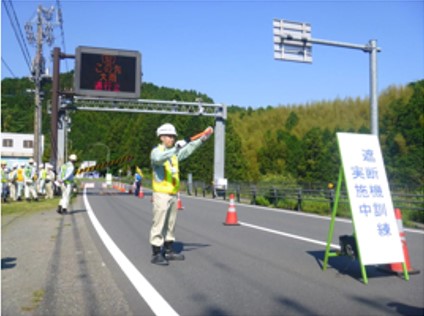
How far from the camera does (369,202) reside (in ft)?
21.2

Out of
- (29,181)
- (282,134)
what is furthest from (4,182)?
(282,134)

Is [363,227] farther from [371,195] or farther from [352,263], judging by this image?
[352,263]

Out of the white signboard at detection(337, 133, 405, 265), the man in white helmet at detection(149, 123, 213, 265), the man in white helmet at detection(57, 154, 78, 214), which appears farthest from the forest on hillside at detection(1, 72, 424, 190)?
the white signboard at detection(337, 133, 405, 265)

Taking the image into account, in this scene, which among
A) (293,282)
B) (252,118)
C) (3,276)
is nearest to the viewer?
(293,282)

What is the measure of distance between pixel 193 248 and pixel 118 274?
97.7 inches

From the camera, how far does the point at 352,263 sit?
7289 mm

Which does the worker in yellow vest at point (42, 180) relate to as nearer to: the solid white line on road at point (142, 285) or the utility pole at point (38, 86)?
the utility pole at point (38, 86)

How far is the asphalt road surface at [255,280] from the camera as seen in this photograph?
4910mm

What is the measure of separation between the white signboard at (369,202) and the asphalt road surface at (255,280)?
36cm

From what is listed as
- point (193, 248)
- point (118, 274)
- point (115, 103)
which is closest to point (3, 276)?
point (118, 274)

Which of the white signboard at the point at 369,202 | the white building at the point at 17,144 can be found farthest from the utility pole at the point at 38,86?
the white building at the point at 17,144

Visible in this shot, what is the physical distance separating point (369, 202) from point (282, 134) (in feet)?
275

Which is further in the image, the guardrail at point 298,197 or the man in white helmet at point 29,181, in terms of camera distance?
the man in white helmet at point 29,181

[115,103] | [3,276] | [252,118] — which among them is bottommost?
[3,276]
